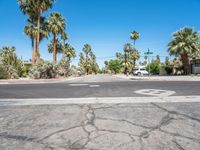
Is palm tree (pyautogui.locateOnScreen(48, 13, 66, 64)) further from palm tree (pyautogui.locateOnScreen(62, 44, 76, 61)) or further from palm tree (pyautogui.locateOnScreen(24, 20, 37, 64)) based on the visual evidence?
palm tree (pyautogui.locateOnScreen(62, 44, 76, 61))

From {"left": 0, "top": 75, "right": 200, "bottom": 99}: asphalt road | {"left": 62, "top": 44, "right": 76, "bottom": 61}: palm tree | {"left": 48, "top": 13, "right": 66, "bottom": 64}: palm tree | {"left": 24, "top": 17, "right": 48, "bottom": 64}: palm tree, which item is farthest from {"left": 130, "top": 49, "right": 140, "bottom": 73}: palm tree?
{"left": 0, "top": 75, "right": 200, "bottom": 99}: asphalt road

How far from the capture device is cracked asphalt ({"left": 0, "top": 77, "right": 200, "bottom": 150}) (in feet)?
11.0

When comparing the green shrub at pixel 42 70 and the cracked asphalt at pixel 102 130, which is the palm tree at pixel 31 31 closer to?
the green shrub at pixel 42 70

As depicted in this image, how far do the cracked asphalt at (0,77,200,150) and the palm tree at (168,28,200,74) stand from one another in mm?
39191

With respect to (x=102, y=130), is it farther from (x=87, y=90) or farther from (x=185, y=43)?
(x=185, y=43)

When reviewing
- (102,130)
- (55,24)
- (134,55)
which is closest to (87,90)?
(102,130)

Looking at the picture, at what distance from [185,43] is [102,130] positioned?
4226 centimetres

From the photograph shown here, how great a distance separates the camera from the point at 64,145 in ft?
11.0

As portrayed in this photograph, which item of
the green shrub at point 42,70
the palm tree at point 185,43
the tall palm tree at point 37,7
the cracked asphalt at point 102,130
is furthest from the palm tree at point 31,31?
the cracked asphalt at point 102,130

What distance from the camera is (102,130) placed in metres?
4.06

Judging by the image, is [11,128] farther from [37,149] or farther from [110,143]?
[110,143]

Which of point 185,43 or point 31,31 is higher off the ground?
point 31,31

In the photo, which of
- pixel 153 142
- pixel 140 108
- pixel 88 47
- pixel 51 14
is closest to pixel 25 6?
pixel 51 14

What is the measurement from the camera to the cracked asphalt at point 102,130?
11.0ft
